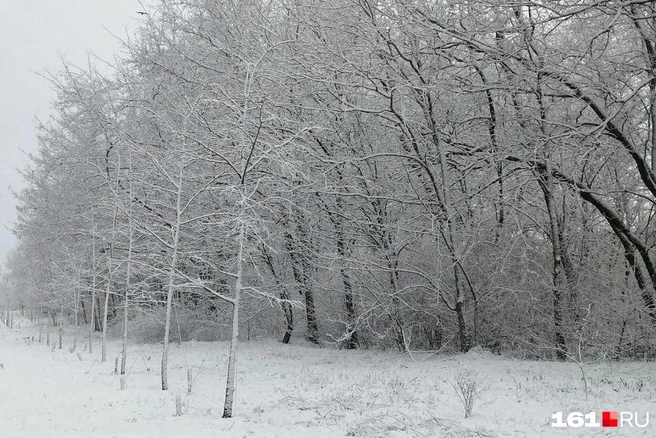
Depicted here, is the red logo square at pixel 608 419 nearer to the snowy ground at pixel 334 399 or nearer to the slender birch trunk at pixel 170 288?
the snowy ground at pixel 334 399

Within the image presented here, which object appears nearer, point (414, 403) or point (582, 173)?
point (414, 403)

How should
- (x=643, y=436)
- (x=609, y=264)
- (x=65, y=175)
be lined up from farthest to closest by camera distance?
(x=65, y=175), (x=609, y=264), (x=643, y=436)

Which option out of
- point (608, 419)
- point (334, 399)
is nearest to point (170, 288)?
point (334, 399)

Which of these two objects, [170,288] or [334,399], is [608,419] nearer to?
[334,399]

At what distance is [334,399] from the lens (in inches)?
382

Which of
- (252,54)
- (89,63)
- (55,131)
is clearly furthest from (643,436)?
(55,131)

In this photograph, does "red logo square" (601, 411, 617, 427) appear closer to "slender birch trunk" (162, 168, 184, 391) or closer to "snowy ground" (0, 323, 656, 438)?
"snowy ground" (0, 323, 656, 438)

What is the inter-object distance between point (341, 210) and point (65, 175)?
1730 cm

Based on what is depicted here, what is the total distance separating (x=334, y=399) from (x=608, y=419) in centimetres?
443

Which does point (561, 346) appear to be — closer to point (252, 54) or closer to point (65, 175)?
point (252, 54)

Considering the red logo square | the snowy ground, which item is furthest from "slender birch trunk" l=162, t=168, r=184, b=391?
the red logo square

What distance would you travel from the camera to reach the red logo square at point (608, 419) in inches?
287

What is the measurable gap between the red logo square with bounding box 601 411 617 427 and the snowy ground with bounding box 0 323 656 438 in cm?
27

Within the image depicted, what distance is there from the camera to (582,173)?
44.9 ft
